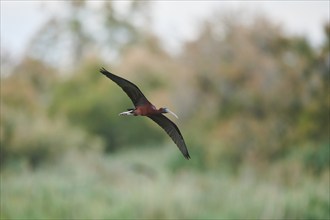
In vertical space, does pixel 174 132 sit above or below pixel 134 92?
below

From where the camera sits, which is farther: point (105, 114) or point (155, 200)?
point (105, 114)

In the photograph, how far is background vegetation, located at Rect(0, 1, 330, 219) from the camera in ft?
43.4

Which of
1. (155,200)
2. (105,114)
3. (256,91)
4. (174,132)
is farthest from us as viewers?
(105,114)

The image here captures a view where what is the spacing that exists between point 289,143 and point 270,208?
30.0 ft

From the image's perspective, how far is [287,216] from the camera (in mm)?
13203

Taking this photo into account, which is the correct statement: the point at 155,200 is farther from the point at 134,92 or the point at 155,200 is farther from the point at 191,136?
the point at 191,136

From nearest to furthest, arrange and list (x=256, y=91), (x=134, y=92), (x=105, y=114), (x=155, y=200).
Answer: (x=134, y=92), (x=155, y=200), (x=256, y=91), (x=105, y=114)

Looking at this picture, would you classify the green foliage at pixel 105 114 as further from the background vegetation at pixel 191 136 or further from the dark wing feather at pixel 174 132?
the dark wing feather at pixel 174 132

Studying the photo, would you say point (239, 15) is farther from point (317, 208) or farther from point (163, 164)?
point (317, 208)

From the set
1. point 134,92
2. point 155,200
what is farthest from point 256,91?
point 134,92

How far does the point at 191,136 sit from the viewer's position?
23234mm

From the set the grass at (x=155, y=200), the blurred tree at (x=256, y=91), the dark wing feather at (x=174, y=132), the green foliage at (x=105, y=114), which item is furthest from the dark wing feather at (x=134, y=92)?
the green foliage at (x=105, y=114)

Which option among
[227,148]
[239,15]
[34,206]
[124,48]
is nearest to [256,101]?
[227,148]

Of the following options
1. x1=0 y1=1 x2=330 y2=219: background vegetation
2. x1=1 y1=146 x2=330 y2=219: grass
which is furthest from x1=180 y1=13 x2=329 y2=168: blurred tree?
x1=1 y1=146 x2=330 y2=219: grass
